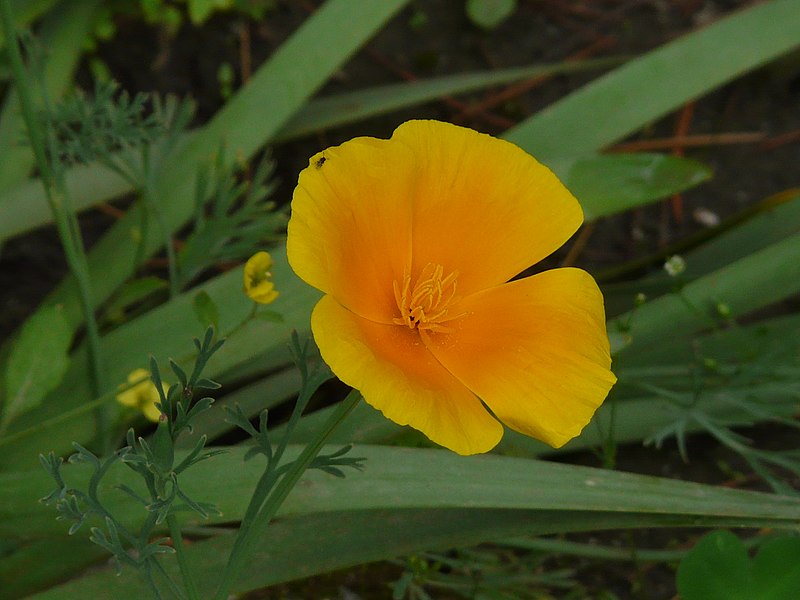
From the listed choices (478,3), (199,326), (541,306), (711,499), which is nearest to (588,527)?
(711,499)

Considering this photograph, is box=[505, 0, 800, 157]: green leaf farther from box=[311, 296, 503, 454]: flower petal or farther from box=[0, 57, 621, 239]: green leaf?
box=[311, 296, 503, 454]: flower petal

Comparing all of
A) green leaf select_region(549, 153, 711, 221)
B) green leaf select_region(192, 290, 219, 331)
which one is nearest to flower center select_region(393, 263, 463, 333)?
green leaf select_region(192, 290, 219, 331)

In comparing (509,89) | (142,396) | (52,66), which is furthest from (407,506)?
(509,89)

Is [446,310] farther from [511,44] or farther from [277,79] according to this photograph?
[511,44]

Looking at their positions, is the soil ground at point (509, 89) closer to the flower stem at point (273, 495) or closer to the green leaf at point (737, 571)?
the green leaf at point (737, 571)

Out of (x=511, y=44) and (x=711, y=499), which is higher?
(x=511, y=44)

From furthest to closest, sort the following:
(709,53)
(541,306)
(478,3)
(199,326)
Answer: (478,3), (709,53), (199,326), (541,306)

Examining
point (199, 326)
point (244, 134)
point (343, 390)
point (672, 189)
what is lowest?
point (343, 390)

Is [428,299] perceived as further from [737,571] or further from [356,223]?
[737,571]
